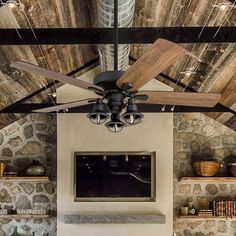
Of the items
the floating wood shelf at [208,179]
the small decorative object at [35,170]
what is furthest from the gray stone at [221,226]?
the small decorative object at [35,170]

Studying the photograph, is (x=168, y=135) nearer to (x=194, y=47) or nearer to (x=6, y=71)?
(x=194, y=47)

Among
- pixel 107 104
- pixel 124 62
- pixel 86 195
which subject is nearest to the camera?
pixel 107 104

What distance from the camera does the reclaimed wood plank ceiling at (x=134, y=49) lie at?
170 inches

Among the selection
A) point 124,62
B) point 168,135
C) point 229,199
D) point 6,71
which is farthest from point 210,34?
point 229,199

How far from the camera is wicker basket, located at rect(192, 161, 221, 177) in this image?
24.1ft

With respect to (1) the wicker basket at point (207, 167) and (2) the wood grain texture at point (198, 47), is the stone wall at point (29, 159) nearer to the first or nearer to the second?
(2) the wood grain texture at point (198, 47)

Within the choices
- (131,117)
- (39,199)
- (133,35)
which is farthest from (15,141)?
(131,117)

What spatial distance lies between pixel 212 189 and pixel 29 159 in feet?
9.98

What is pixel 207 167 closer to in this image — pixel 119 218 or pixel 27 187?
pixel 119 218

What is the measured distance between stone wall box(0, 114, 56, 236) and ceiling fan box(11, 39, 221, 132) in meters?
4.12

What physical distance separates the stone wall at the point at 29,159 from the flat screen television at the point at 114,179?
78cm

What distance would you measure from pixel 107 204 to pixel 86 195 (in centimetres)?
35

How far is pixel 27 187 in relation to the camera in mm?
7699

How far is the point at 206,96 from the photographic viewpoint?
12.1ft
